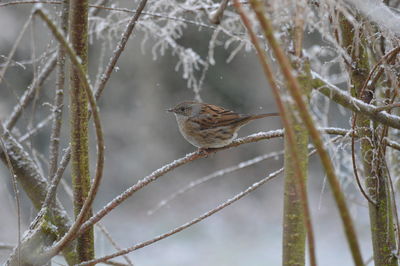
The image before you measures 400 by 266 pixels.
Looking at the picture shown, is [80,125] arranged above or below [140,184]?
above

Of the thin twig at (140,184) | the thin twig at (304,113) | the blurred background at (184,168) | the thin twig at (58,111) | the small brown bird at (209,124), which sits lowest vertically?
the thin twig at (304,113)

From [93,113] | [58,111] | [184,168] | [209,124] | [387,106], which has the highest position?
[184,168]

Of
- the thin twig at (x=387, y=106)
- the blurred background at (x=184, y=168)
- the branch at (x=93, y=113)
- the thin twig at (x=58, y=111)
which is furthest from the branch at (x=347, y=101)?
the blurred background at (x=184, y=168)

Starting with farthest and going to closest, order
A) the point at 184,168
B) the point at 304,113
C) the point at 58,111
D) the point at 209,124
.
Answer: the point at 184,168 → the point at 209,124 → the point at 58,111 → the point at 304,113

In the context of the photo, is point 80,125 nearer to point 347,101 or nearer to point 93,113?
point 93,113

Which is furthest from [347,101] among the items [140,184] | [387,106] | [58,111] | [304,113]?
[58,111]

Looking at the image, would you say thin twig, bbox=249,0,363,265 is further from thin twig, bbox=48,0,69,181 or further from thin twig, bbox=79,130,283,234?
thin twig, bbox=48,0,69,181

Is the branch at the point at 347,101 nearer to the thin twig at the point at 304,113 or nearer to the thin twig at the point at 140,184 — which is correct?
the thin twig at the point at 140,184

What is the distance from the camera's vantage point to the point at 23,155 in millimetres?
1928

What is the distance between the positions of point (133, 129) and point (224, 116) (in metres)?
6.89

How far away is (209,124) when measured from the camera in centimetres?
335

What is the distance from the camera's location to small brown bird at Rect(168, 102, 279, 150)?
3.24 m

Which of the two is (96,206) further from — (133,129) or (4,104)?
(4,104)

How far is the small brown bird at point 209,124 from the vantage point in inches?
127
